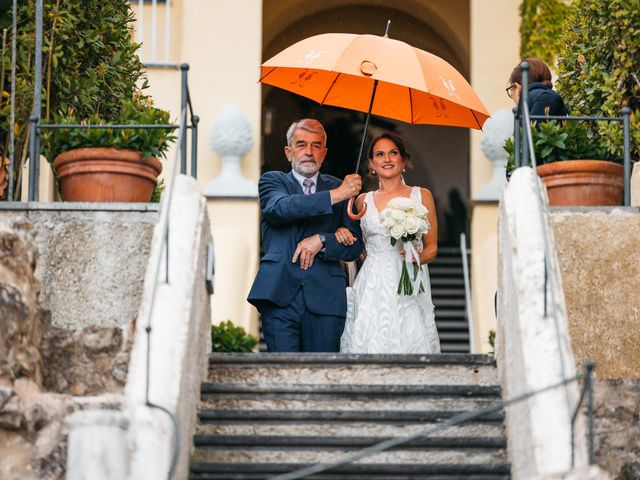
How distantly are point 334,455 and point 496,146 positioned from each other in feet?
28.3

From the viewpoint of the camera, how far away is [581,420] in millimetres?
7883

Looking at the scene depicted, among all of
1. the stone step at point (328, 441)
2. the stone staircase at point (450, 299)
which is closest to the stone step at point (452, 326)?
the stone staircase at point (450, 299)

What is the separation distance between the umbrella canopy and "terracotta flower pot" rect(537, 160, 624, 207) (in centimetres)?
66

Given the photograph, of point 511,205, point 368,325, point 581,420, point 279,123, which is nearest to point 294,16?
point 279,123

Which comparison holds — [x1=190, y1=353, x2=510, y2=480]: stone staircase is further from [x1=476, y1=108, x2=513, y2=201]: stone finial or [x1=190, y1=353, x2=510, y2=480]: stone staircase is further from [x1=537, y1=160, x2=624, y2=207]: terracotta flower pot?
[x1=476, y1=108, x2=513, y2=201]: stone finial

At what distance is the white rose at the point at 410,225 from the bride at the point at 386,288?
0.25 metres

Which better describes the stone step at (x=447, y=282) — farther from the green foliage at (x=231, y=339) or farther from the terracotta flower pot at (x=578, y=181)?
the terracotta flower pot at (x=578, y=181)

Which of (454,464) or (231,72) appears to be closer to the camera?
(454,464)

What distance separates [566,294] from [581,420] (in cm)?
209

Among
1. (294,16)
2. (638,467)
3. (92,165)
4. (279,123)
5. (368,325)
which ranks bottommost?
(638,467)

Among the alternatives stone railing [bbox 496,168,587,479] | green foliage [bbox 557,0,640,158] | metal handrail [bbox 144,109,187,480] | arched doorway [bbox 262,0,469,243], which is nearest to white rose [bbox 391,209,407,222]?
stone railing [bbox 496,168,587,479]

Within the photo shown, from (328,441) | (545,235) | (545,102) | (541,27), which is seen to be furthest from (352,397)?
(541,27)

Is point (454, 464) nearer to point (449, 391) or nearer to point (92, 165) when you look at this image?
point (449, 391)

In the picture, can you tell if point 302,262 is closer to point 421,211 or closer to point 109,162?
point 421,211
